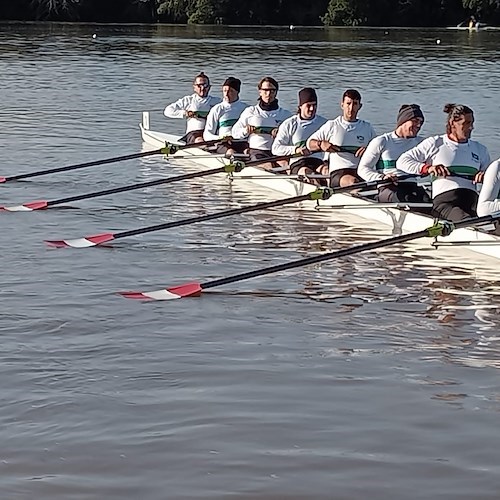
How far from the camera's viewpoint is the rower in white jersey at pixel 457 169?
9.39 m

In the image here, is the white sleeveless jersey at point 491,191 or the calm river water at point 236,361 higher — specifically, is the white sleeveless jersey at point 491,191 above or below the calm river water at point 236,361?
above

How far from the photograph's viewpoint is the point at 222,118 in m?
14.6

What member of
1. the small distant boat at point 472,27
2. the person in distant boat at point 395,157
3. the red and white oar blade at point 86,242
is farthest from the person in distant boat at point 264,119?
the small distant boat at point 472,27

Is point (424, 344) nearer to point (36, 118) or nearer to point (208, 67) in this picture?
point (36, 118)

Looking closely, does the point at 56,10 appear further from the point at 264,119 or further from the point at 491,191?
the point at 491,191

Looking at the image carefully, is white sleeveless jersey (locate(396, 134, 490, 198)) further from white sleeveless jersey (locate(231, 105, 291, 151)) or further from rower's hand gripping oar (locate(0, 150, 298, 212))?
white sleeveless jersey (locate(231, 105, 291, 151))

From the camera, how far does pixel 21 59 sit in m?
36.7

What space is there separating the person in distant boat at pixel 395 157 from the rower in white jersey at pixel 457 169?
30.3 inches

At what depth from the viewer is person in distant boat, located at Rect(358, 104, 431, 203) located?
10.4 meters

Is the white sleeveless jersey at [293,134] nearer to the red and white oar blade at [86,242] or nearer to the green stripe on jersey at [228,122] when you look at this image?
the green stripe on jersey at [228,122]

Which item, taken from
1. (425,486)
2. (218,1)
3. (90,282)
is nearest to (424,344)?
(425,486)

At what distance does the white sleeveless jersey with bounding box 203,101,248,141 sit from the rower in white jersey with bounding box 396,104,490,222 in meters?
5.33

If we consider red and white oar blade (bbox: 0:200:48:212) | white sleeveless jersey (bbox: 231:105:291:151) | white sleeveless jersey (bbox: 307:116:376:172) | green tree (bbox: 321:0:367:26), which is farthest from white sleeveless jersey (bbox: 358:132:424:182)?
green tree (bbox: 321:0:367:26)

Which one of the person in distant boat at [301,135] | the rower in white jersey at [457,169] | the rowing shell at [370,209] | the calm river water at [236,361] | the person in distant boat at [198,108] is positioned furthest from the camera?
the person in distant boat at [198,108]
